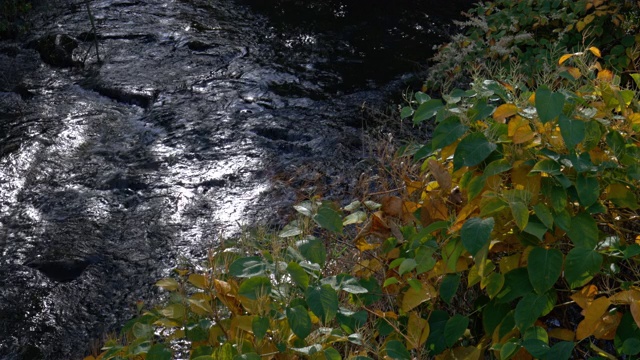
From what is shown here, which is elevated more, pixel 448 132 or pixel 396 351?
pixel 448 132

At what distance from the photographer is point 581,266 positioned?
1.94 m

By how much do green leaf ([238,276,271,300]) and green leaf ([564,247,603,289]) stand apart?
2.65 ft

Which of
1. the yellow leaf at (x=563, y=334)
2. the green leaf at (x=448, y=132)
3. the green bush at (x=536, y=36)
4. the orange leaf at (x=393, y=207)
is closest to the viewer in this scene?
the yellow leaf at (x=563, y=334)

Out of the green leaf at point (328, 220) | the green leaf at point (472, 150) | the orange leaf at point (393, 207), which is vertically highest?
the green leaf at point (472, 150)

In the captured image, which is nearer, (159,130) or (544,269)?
(544,269)

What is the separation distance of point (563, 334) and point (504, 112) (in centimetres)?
65

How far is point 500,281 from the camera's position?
2080mm

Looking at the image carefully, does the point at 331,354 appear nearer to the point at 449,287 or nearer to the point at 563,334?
the point at 449,287

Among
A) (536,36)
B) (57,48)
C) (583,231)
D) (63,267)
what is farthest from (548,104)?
(57,48)

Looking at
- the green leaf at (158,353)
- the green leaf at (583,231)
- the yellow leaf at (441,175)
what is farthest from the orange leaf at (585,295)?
the green leaf at (158,353)

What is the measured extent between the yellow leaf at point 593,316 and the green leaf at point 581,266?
0.21 ft

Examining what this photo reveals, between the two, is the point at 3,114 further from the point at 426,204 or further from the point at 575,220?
the point at 575,220

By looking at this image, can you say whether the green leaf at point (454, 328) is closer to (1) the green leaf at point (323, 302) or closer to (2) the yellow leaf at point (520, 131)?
(1) the green leaf at point (323, 302)

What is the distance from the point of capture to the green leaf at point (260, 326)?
6.44 feet
